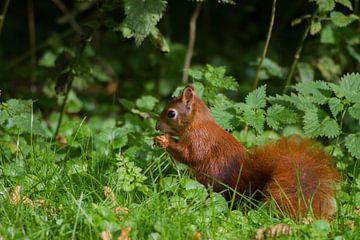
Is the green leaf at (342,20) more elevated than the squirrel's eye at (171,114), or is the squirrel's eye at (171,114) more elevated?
the green leaf at (342,20)

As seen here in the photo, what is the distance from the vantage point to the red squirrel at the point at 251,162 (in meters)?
3.38

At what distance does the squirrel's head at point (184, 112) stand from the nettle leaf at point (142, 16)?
1.17 ft

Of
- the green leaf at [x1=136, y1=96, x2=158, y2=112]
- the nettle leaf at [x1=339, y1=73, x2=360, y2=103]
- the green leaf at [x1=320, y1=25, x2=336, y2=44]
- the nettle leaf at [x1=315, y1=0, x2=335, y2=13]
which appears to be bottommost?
Result: the green leaf at [x1=136, y1=96, x2=158, y2=112]

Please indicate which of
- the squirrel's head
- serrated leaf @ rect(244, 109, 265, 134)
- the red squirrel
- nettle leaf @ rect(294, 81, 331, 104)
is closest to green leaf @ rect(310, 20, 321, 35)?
nettle leaf @ rect(294, 81, 331, 104)

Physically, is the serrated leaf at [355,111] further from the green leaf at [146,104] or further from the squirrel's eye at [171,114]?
the green leaf at [146,104]

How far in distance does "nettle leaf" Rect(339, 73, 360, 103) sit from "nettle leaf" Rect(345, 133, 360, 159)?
197 mm

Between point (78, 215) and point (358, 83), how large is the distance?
169 cm

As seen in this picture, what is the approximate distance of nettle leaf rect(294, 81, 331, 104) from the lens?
3832 mm

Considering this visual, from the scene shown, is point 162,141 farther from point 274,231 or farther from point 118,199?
point 274,231

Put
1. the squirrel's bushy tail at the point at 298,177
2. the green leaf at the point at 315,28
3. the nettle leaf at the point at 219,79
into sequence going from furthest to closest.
Answer: the green leaf at the point at 315,28 < the nettle leaf at the point at 219,79 < the squirrel's bushy tail at the point at 298,177

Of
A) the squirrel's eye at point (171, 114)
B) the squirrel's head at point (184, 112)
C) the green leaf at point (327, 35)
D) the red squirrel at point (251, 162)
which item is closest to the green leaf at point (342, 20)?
the green leaf at point (327, 35)

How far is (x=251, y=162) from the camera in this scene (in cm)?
356

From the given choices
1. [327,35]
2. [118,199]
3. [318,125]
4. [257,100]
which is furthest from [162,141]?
[327,35]

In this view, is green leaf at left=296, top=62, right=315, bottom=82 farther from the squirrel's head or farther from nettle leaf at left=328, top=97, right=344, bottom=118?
the squirrel's head
